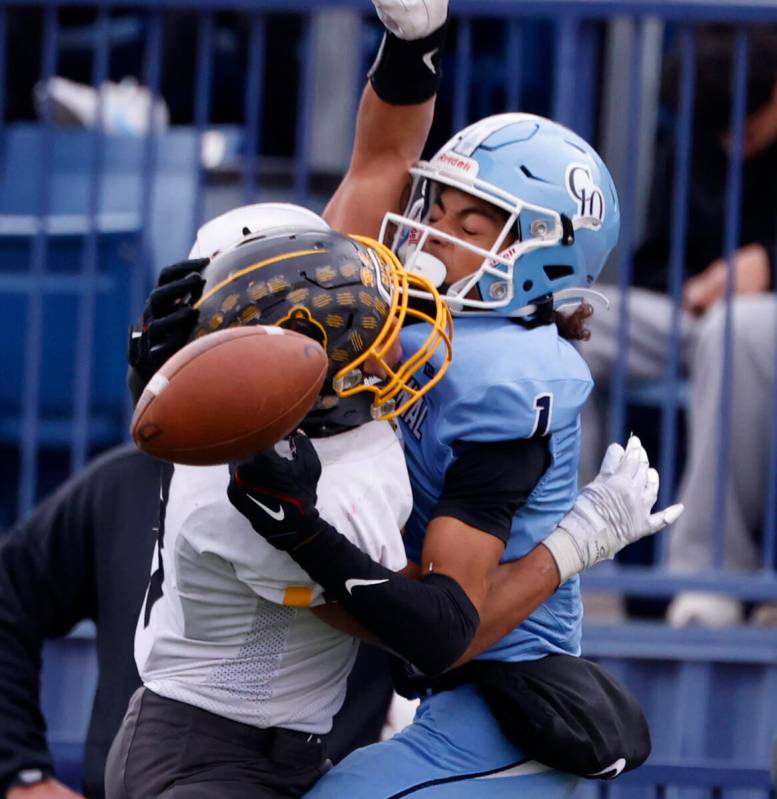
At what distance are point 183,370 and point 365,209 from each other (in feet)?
3.32

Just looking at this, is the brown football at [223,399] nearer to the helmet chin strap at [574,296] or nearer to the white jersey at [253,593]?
the white jersey at [253,593]

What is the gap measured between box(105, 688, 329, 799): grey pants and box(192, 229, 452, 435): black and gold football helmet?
0.49 metres

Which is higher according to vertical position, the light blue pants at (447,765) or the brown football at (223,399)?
the brown football at (223,399)

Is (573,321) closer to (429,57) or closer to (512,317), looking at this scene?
(512,317)

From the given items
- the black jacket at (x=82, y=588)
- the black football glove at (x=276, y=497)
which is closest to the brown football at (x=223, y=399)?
the black football glove at (x=276, y=497)

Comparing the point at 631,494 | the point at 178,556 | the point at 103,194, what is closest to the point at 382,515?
the point at 178,556

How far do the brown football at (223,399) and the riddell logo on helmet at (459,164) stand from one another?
783 mm

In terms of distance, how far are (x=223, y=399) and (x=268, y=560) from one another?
0.35 metres

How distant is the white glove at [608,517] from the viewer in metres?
2.95

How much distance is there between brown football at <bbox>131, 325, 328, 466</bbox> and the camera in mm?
2373

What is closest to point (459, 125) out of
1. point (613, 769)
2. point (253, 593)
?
point (613, 769)

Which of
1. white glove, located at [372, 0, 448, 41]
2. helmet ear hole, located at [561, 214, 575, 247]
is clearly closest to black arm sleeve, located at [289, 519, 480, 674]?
helmet ear hole, located at [561, 214, 575, 247]

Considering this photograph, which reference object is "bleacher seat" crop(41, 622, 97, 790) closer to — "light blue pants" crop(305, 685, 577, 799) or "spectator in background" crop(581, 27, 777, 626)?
"spectator in background" crop(581, 27, 777, 626)

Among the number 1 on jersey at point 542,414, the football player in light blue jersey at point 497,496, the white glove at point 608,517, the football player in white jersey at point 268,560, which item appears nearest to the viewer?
the football player in white jersey at point 268,560
